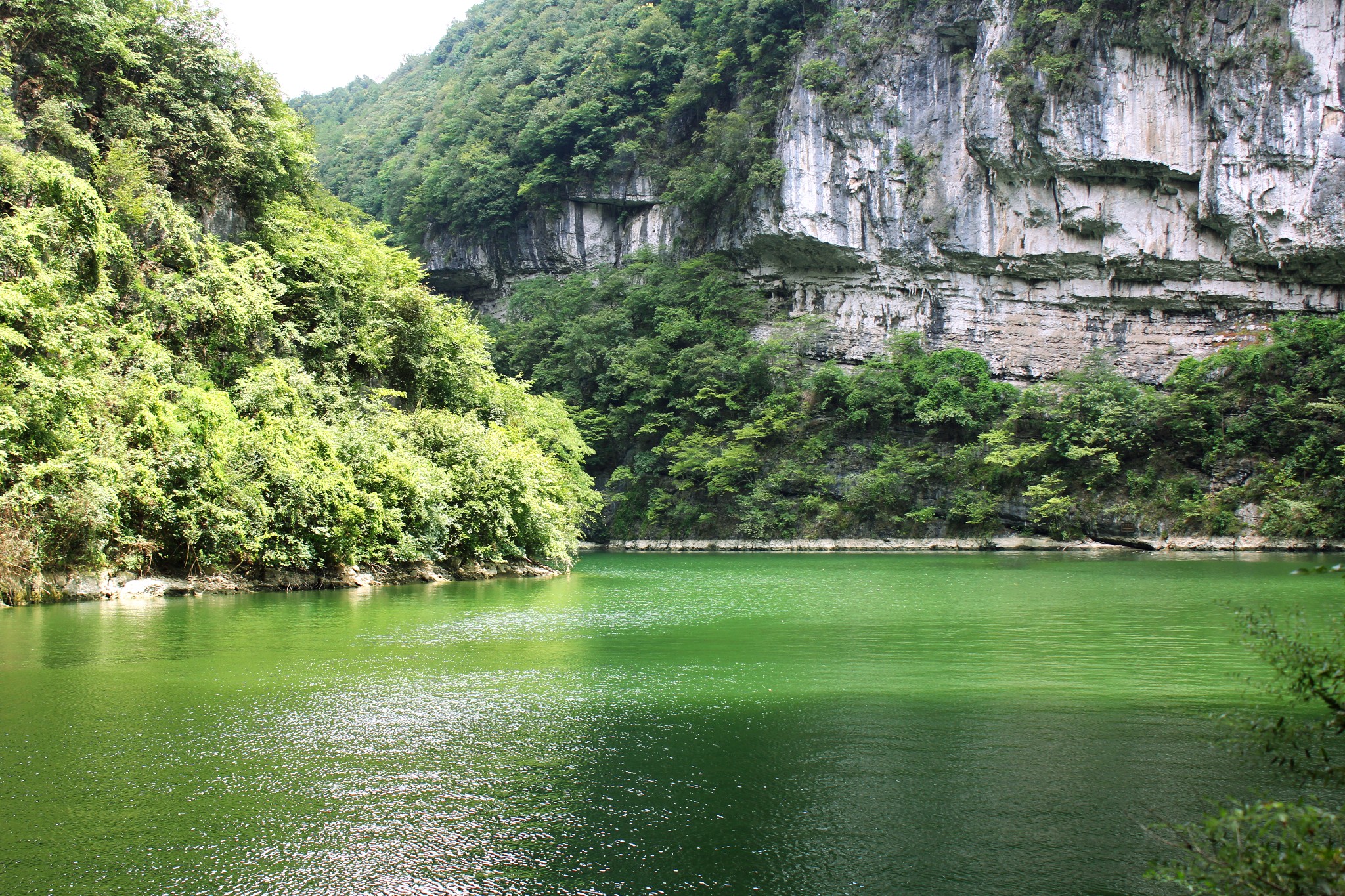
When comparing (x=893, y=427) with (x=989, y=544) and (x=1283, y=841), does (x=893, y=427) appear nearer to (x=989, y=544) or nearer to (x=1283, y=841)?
(x=989, y=544)

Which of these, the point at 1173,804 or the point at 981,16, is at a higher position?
the point at 981,16

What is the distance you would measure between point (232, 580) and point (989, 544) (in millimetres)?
32799

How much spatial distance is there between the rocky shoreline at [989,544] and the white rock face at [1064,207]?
432 inches

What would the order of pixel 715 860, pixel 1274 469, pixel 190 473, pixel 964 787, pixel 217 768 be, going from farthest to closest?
pixel 1274 469 → pixel 190 473 → pixel 217 768 → pixel 964 787 → pixel 715 860

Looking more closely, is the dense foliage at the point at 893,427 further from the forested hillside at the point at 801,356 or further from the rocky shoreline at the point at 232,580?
the rocky shoreline at the point at 232,580

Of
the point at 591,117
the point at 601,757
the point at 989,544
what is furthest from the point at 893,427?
the point at 601,757

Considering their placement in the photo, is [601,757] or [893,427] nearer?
[601,757]

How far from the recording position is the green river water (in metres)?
3.92

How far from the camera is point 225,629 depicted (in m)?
11.6

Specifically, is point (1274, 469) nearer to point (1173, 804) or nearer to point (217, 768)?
point (1173, 804)

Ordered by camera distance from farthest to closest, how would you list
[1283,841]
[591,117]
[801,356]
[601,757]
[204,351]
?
[591,117], [801,356], [204,351], [601,757], [1283,841]

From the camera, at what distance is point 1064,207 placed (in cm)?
4494

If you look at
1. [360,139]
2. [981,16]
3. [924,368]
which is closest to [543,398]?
[924,368]

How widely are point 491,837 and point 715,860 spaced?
1092mm
